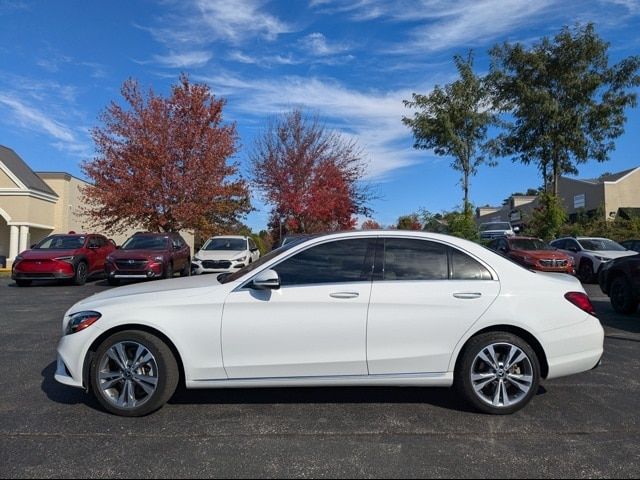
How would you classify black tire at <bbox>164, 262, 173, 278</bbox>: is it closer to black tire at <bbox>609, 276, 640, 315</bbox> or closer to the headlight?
the headlight

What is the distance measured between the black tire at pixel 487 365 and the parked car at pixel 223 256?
11452mm

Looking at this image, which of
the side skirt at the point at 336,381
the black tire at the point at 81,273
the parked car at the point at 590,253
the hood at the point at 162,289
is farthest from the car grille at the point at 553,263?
the black tire at the point at 81,273

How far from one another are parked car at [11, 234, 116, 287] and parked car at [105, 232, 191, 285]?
106 centimetres

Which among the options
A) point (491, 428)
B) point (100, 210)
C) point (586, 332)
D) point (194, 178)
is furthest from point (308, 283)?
point (100, 210)

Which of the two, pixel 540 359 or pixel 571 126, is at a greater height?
pixel 571 126

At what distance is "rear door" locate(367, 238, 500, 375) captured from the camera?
4594mm

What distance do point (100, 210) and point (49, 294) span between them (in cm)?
1127

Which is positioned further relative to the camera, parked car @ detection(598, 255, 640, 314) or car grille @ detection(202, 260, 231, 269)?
car grille @ detection(202, 260, 231, 269)

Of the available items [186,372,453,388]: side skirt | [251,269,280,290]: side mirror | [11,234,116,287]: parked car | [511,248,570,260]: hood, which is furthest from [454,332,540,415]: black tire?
[11,234,116,287]: parked car

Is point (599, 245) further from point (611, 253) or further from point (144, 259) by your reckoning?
point (144, 259)

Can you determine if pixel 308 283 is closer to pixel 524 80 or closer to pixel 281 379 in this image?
pixel 281 379

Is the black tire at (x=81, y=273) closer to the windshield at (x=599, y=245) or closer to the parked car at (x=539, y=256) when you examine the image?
the parked car at (x=539, y=256)

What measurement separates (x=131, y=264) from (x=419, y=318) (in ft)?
39.4

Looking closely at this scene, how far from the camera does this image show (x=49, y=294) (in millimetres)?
13703
